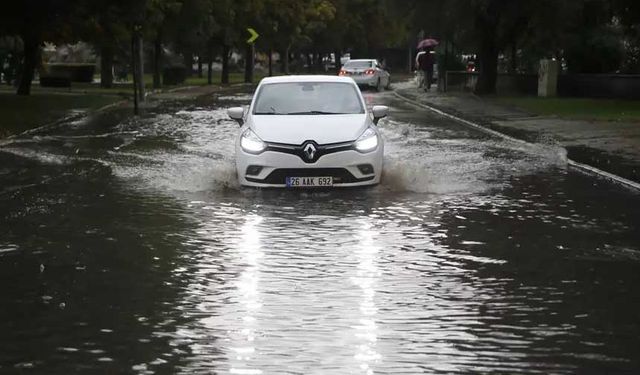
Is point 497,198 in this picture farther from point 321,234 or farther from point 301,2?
point 301,2

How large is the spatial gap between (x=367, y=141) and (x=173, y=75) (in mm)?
48147

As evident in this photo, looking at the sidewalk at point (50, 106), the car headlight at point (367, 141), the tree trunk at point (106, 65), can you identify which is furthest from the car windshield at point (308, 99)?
the tree trunk at point (106, 65)

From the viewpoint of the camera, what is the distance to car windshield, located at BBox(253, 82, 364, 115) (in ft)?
45.8

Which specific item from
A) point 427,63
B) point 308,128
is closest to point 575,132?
point 308,128

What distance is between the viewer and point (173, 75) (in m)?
59.7

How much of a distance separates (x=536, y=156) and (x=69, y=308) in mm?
12550

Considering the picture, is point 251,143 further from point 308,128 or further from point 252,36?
point 252,36

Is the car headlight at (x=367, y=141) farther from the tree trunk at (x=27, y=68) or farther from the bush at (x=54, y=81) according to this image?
the bush at (x=54, y=81)

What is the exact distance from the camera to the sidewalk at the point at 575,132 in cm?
1645

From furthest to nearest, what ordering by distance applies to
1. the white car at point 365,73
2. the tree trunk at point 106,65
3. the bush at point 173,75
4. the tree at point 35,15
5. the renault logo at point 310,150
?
the bush at point 173,75 < the white car at point 365,73 < the tree trunk at point 106,65 < the tree at point 35,15 < the renault logo at point 310,150

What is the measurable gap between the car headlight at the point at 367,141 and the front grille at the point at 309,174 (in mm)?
365

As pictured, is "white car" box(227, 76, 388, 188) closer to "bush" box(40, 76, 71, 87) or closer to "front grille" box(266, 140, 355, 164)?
"front grille" box(266, 140, 355, 164)

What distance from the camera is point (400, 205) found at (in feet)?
38.6

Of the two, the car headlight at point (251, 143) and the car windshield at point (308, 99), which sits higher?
the car windshield at point (308, 99)
